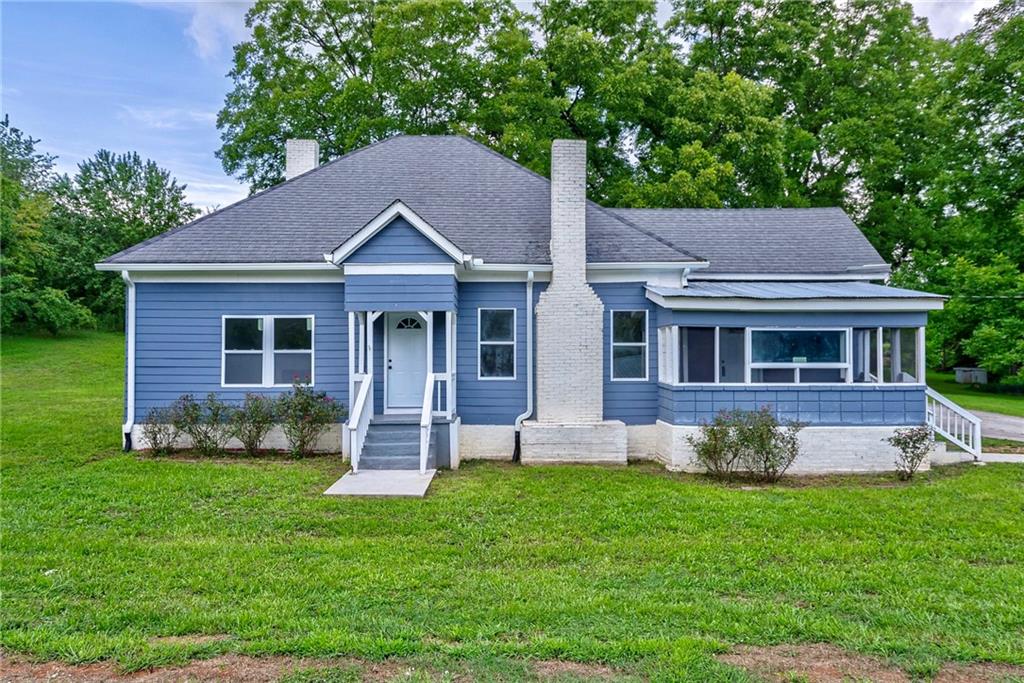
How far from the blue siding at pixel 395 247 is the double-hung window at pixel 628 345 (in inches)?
147

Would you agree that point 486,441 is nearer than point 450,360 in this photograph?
No

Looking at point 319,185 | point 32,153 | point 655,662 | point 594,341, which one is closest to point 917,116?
point 594,341

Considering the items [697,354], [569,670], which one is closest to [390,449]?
[697,354]

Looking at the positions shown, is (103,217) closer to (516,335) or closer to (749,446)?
(516,335)

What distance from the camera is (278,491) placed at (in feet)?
25.3

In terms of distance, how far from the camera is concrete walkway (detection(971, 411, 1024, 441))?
12.8m

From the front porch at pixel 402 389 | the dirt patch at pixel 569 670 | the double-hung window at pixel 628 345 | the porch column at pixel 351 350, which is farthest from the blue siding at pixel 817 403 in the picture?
the dirt patch at pixel 569 670

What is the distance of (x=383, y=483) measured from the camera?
8.08m

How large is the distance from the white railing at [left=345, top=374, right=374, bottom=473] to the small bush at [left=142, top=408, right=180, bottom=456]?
334 cm

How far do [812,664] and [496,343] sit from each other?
775 cm

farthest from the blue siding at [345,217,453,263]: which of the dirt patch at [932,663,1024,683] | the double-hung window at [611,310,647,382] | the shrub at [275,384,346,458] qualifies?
the dirt patch at [932,663,1024,683]

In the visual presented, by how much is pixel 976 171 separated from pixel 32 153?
182ft

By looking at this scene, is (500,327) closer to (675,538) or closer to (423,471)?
(423,471)

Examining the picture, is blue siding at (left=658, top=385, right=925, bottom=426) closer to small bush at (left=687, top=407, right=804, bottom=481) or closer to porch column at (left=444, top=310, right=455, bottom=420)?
small bush at (left=687, top=407, right=804, bottom=481)
